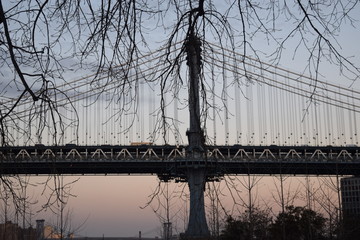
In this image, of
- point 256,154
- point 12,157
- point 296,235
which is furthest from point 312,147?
point 12,157

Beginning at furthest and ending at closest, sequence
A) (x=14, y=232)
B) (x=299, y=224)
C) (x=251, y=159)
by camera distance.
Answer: (x=251, y=159) < (x=299, y=224) < (x=14, y=232)

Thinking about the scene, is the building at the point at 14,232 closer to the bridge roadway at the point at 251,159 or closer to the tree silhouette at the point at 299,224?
the tree silhouette at the point at 299,224

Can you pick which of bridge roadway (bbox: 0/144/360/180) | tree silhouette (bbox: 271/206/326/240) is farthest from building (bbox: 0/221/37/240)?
bridge roadway (bbox: 0/144/360/180)

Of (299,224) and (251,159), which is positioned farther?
(251,159)

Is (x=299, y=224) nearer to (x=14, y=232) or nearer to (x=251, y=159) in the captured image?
(x=14, y=232)

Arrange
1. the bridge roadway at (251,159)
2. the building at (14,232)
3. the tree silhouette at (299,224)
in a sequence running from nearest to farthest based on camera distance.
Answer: the building at (14,232) → the tree silhouette at (299,224) → the bridge roadway at (251,159)

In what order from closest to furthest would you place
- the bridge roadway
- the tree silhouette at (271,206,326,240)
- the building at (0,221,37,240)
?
the building at (0,221,37,240) → the tree silhouette at (271,206,326,240) → the bridge roadway

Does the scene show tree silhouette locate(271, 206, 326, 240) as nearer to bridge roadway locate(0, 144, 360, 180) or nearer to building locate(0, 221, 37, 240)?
building locate(0, 221, 37, 240)

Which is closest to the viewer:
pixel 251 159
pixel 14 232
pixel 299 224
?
pixel 14 232

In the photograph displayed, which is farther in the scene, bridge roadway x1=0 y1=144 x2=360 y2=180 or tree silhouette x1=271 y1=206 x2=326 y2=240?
bridge roadway x1=0 y1=144 x2=360 y2=180

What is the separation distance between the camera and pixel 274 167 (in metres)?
37.7

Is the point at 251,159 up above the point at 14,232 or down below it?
above

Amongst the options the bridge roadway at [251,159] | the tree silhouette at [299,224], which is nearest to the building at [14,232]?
the tree silhouette at [299,224]

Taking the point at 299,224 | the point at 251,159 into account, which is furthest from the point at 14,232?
the point at 251,159
